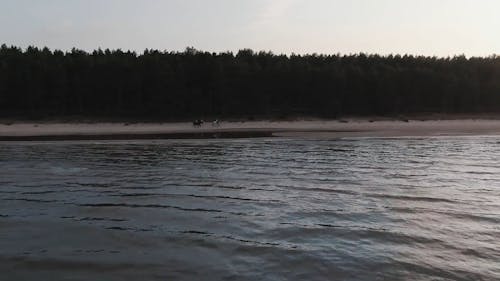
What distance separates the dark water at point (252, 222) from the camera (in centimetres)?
881

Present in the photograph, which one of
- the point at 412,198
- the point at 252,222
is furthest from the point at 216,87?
the point at 252,222

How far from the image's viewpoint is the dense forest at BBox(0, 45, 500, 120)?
8150cm

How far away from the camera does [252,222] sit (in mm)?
12227

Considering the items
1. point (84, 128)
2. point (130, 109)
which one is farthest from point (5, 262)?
point (130, 109)

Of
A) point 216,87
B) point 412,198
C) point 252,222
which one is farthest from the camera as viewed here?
point 216,87

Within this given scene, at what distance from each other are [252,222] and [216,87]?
239 feet

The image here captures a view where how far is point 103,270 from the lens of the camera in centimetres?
875

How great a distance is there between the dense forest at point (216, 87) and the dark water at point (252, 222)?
59.6 meters

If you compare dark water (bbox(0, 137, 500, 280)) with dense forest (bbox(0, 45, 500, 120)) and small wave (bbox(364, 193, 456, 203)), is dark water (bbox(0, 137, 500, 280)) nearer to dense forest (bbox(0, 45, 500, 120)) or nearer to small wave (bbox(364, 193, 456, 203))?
small wave (bbox(364, 193, 456, 203))

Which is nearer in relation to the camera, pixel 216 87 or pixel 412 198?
pixel 412 198

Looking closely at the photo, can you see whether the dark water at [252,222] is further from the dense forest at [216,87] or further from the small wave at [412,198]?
the dense forest at [216,87]

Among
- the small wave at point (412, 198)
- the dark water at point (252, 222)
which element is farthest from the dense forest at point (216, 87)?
the small wave at point (412, 198)

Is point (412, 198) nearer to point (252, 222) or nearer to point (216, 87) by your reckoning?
point (252, 222)

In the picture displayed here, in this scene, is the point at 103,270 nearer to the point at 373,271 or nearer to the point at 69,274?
the point at 69,274
